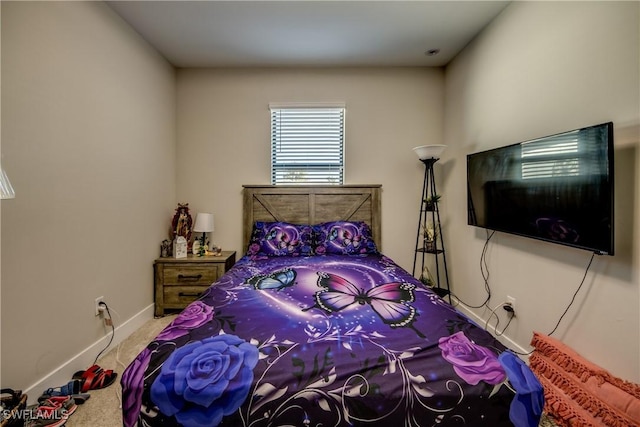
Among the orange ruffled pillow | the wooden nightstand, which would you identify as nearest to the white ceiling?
the wooden nightstand

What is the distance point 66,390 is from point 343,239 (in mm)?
2232

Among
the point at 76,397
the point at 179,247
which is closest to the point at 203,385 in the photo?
the point at 76,397

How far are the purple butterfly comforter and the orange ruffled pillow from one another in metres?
0.77

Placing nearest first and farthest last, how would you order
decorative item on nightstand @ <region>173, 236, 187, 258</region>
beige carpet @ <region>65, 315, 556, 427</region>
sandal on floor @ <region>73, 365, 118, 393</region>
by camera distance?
beige carpet @ <region>65, 315, 556, 427</region>, sandal on floor @ <region>73, 365, 118, 393</region>, decorative item on nightstand @ <region>173, 236, 187, 258</region>

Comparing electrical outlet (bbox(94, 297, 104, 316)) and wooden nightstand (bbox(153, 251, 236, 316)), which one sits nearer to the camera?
electrical outlet (bbox(94, 297, 104, 316))

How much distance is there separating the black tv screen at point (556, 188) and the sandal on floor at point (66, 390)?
3059mm

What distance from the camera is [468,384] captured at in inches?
35.4

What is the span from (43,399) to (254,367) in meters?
1.55

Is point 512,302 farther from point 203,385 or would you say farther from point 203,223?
point 203,223

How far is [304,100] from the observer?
308 cm

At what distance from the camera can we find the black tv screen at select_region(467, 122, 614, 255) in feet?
4.33

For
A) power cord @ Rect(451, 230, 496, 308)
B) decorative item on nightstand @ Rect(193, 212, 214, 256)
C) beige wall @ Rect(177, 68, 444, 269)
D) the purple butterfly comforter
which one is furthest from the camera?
beige wall @ Rect(177, 68, 444, 269)

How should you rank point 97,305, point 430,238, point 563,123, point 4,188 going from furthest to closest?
point 430,238 < point 97,305 < point 563,123 < point 4,188

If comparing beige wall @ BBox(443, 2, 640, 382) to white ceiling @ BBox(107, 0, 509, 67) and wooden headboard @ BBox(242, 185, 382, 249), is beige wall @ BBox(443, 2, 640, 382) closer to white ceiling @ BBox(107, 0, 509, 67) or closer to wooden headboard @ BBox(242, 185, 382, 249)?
white ceiling @ BBox(107, 0, 509, 67)
